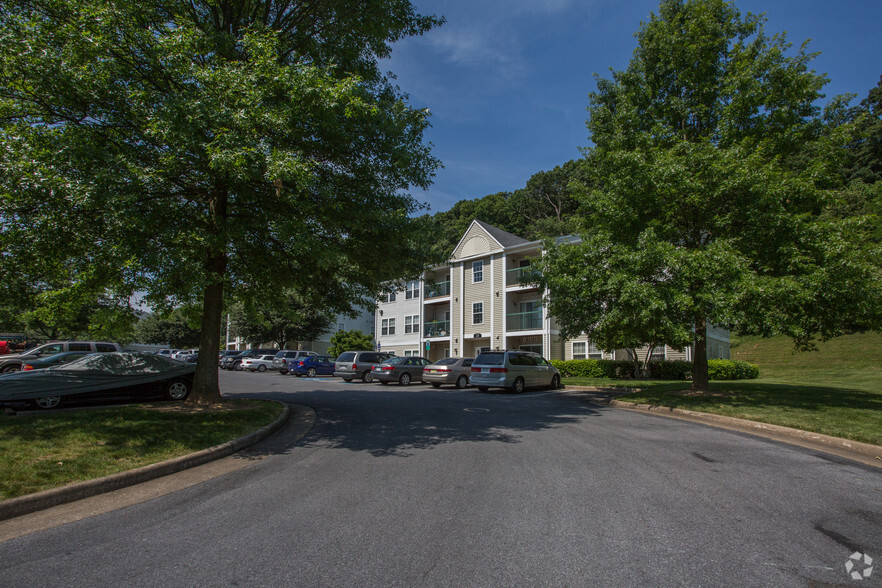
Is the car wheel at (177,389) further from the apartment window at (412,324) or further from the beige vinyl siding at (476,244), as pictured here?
the apartment window at (412,324)

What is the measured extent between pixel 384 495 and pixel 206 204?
789 centimetres

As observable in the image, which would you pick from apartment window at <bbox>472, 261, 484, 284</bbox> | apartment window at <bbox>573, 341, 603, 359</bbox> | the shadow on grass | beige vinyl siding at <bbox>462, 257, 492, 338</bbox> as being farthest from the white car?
the shadow on grass

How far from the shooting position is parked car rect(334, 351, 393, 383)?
25.8 metres

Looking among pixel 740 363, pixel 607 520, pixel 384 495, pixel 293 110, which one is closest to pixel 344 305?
pixel 293 110

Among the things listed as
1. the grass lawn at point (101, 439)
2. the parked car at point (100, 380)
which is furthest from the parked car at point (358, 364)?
the grass lawn at point (101, 439)

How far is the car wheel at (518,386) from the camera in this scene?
747 inches

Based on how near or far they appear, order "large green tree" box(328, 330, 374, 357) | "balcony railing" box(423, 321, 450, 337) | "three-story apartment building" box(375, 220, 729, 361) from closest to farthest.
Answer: "three-story apartment building" box(375, 220, 729, 361) → "balcony railing" box(423, 321, 450, 337) → "large green tree" box(328, 330, 374, 357)

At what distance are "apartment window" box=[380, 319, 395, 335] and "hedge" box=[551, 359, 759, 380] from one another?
16.8 m

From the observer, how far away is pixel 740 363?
28016 millimetres

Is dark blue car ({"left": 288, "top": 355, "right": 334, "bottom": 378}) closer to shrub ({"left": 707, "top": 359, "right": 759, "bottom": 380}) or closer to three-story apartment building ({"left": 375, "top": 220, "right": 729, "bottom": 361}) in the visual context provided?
three-story apartment building ({"left": 375, "top": 220, "right": 729, "bottom": 361})

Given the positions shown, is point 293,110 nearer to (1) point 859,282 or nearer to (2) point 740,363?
(1) point 859,282

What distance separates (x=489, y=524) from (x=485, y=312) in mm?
29583

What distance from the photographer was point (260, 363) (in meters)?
35.1

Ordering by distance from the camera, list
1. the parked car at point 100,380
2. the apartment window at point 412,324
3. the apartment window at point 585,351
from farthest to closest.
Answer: the apartment window at point 412,324, the apartment window at point 585,351, the parked car at point 100,380
